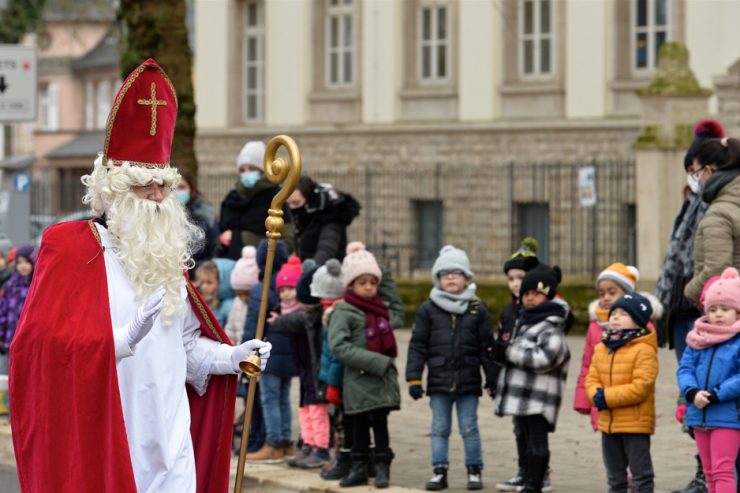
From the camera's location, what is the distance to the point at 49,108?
7162 centimetres

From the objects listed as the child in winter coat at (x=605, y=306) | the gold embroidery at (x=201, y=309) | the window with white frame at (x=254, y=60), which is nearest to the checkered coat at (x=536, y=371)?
the child in winter coat at (x=605, y=306)

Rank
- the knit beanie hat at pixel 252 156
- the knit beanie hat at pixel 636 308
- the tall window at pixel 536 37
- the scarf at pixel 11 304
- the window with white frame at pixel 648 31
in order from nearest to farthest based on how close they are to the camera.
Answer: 1. the knit beanie hat at pixel 636 308
2. the knit beanie hat at pixel 252 156
3. the scarf at pixel 11 304
4. the window with white frame at pixel 648 31
5. the tall window at pixel 536 37

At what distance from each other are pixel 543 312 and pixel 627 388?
94 centimetres

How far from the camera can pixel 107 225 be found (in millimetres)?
7258

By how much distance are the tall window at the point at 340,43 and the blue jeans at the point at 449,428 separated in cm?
2439

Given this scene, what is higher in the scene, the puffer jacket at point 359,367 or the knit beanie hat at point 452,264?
the knit beanie hat at point 452,264

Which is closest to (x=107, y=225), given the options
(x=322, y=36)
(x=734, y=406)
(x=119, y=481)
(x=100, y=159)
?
(x=100, y=159)

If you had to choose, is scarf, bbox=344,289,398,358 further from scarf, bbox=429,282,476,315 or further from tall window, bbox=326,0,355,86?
tall window, bbox=326,0,355,86

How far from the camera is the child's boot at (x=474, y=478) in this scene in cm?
1085

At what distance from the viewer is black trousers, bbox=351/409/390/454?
10969 millimetres

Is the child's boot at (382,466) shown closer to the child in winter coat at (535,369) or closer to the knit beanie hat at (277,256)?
the child in winter coat at (535,369)

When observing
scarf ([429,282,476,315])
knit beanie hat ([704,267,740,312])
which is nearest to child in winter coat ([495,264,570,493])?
scarf ([429,282,476,315])

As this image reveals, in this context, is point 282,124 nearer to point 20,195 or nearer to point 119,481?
point 20,195

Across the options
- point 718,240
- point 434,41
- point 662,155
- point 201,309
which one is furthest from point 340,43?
point 201,309
